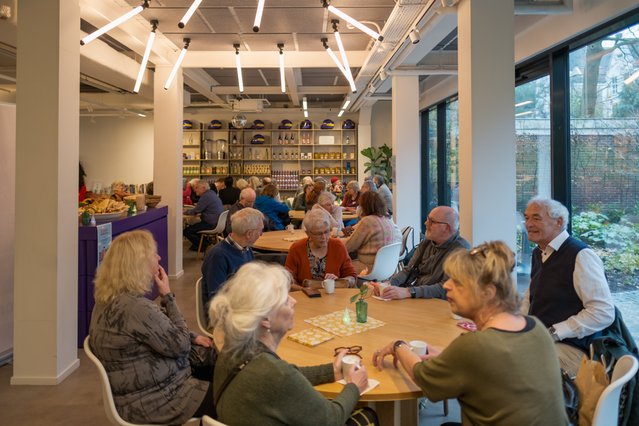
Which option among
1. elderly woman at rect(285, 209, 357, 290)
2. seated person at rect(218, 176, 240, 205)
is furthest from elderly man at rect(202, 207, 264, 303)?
seated person at rect(218, 176, 240, 205)

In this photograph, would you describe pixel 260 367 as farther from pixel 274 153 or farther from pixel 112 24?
pixel 274 153

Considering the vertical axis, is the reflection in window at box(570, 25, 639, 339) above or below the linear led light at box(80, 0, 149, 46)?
below

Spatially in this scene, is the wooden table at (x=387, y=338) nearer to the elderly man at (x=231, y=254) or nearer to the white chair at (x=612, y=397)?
the elderly man at (x=231, y=254)

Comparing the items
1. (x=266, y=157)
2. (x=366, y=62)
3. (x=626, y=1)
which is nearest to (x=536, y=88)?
(x=626, y=1)

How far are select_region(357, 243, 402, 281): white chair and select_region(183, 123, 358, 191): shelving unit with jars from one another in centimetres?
886

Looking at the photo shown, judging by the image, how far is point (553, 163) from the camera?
511 centimetres

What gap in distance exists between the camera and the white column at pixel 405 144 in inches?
308

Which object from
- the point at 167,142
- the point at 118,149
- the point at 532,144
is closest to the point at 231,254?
the point at 532,144

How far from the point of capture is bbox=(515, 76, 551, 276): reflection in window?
5500mm

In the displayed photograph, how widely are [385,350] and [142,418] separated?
1084 millimetres

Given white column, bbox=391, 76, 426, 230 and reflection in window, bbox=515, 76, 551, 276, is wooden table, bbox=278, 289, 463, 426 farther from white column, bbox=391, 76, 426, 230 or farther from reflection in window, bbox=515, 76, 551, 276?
white column, bbox=391, 76, 426, 230

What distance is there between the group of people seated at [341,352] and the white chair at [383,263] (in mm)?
1090

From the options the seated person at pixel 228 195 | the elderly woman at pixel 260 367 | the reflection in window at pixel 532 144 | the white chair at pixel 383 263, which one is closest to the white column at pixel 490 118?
the white chair at pixel 383 263

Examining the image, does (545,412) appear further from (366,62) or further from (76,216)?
(366,62)
